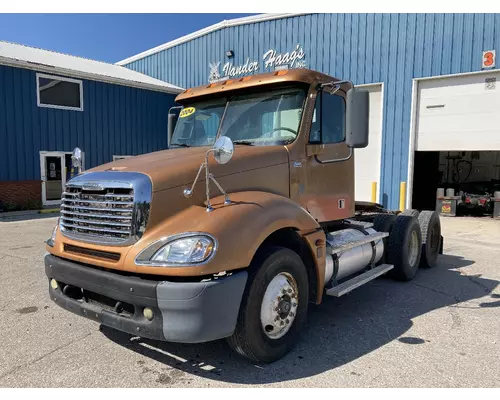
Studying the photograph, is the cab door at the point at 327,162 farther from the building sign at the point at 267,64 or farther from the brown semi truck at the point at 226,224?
the building sign at the point at 267,64

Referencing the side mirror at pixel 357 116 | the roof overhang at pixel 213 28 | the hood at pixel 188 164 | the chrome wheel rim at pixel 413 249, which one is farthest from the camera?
the roof overhang at pixel 213 28

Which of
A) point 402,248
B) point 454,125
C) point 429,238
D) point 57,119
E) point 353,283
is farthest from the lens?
point 57,119

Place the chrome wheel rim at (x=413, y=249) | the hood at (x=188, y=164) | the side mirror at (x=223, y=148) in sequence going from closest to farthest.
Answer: the side mirror at (x=223, y=148) < the hood at (x=188, y=164) < the chrome wheel rim at (x=413, y=249)

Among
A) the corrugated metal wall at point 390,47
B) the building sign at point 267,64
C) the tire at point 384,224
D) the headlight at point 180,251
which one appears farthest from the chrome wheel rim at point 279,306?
the building sign at point 267,64

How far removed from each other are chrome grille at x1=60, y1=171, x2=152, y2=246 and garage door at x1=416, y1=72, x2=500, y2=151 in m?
11.6

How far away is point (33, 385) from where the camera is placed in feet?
9.79

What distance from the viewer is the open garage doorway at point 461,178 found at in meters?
13.9

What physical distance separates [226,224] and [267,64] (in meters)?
14.1

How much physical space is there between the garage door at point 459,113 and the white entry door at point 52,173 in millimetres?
12519

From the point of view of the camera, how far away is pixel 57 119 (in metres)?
15.1

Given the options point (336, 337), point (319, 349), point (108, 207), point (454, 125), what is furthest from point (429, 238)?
point (454, 125)

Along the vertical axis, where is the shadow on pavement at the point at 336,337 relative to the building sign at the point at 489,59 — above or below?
below

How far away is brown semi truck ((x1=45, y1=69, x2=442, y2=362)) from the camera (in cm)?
286

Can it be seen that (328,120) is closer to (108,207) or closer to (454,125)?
(108,207)
